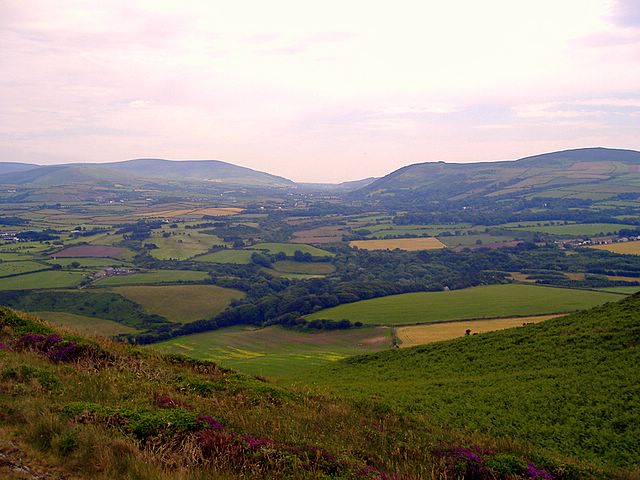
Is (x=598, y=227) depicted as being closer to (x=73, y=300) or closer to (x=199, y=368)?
(x=73, y=300)

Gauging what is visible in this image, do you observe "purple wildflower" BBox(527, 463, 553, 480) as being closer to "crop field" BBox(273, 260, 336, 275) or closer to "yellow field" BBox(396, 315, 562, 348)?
"yellow field" BBox(396, 315, 562, 348)

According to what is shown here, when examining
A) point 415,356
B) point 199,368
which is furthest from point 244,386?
point 415,356

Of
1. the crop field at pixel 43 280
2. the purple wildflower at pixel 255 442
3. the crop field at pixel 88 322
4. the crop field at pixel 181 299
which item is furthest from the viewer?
the crop field at pixel 43 280

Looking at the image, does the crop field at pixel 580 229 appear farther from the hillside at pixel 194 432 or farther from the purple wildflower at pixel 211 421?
the purple wildflower at pixel 211 421

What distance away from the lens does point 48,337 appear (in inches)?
650

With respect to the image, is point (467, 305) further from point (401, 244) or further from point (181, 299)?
point (401, 244)

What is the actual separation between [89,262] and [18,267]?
15.3m

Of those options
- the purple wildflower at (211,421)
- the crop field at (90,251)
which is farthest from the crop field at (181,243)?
the purple wildflower at (211,421)

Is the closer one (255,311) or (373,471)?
(373,471)

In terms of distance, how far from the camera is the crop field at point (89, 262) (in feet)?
355

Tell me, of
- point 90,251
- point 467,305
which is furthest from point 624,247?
point 90,251

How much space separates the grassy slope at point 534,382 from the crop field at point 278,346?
1402 centimetres

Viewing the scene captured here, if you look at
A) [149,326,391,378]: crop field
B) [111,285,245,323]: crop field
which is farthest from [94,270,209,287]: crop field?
Answer: [149,326,391,378]: crop field

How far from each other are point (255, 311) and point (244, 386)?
2716 inches
